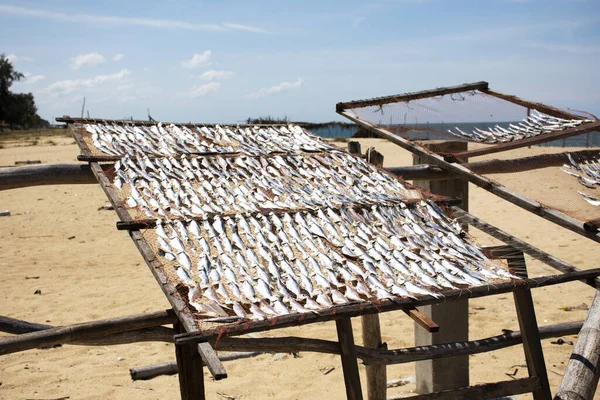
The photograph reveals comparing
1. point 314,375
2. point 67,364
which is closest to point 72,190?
point 67,364

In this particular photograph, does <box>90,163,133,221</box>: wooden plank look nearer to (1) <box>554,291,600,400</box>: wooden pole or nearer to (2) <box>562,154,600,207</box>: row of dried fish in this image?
(1) <box>554,291,600,400</box>: wooden pole

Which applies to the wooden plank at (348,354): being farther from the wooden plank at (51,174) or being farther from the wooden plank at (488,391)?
the wooden plank at (51,174)

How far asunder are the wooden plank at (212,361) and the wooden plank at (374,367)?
2744 millimetres

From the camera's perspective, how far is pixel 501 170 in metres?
5.01

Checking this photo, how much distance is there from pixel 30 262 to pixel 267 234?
809cm

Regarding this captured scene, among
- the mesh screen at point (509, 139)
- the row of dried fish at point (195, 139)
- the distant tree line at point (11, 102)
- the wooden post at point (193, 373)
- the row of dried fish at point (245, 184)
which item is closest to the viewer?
the wooden post at point (193, 373)

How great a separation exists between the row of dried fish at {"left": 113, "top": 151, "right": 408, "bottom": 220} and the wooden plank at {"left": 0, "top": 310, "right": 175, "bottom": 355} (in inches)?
28.3

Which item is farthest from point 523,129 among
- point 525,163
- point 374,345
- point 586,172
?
point 374,345

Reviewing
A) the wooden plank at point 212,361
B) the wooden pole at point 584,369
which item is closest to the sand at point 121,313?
the wooden pole at point 584,369

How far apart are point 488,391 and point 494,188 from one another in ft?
4.95

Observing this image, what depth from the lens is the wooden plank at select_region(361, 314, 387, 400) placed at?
514cm

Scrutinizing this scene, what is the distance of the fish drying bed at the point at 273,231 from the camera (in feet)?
9.52

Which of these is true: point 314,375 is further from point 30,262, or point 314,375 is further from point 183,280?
point 30,262

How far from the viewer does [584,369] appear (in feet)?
11.3
